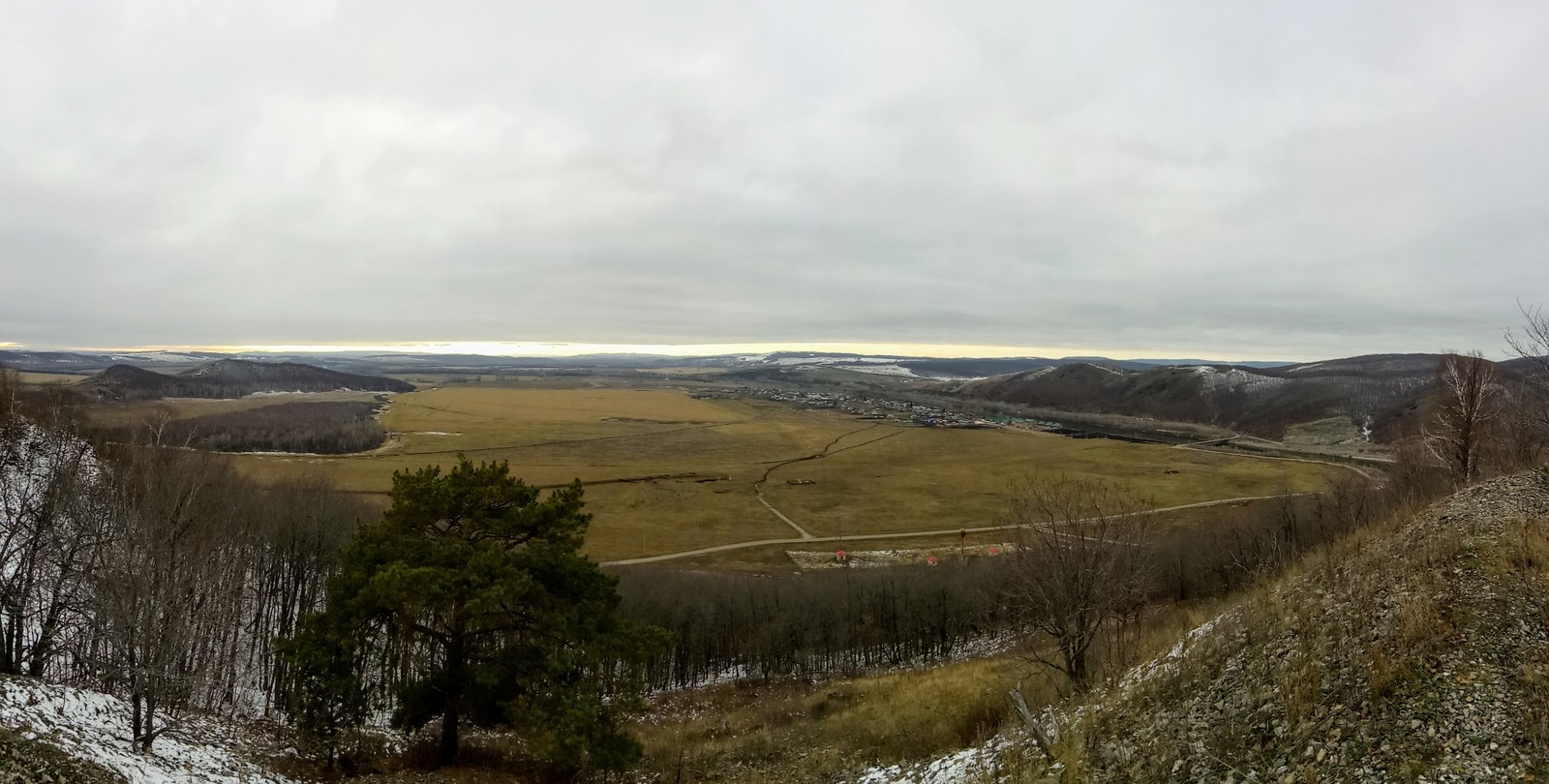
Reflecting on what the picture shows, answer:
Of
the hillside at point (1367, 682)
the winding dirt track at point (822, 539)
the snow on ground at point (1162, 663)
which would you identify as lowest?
the winding dirt track at point (822, 539)

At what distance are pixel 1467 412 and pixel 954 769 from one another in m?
33.0

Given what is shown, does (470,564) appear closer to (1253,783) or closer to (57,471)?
(1253,783)

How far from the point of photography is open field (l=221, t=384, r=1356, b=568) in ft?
240

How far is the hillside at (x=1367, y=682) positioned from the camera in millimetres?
8727

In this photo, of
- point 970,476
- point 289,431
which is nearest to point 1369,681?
point 970,476

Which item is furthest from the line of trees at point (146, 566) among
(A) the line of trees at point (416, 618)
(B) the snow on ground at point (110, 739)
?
(B) the snow on ground at point (110, 739)

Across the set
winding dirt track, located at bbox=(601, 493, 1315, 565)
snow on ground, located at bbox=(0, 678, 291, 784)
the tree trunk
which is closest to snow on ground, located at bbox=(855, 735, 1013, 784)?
the tree trunk

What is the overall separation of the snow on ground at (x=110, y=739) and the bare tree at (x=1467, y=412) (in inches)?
1740

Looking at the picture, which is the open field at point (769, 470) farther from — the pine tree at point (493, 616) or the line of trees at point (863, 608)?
the pine tree at point (493, 616)

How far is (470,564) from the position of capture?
17.3 meters

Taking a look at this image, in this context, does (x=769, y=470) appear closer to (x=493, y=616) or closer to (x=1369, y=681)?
(x=493, y=616)

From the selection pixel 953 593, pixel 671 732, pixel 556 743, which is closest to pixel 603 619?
pixel 556 743

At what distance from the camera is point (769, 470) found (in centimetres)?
10381

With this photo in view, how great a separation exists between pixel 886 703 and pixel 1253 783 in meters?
19.3
